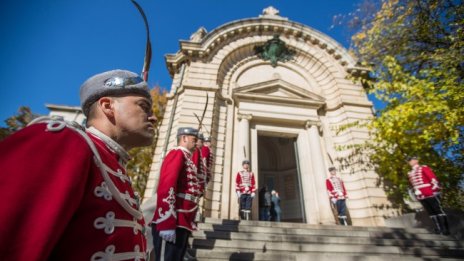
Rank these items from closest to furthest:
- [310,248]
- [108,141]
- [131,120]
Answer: [108,141]
[131,120]
[310,248]

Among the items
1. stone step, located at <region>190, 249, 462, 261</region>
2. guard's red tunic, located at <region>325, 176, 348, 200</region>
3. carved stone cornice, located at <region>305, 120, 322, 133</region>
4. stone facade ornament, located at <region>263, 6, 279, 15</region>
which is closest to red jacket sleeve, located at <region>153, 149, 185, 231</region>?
stone step, located at <region>190, 249, 462, 261</region>

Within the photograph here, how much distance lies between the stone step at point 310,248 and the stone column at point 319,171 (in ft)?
12.5

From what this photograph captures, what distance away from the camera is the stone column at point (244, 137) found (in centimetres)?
1020

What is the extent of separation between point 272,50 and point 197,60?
14.8 ft

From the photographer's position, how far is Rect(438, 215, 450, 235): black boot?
20.7 ft

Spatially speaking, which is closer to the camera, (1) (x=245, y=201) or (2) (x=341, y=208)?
(1) (x=245, y=201)

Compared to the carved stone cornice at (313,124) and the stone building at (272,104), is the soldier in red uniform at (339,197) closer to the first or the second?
the stone building at (272,104)

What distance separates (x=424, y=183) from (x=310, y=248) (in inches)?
169

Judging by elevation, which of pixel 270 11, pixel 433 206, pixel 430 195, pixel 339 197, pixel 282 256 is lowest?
pixel 282 256

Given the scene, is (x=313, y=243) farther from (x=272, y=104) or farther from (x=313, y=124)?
(x=272, y=104)

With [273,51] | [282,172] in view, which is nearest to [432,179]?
[273,51]

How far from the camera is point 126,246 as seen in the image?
1189mm

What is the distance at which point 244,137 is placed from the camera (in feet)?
34.6

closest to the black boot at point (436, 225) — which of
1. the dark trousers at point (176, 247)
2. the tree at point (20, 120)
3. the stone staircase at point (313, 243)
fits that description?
the stone staircase at point (313, 243)
